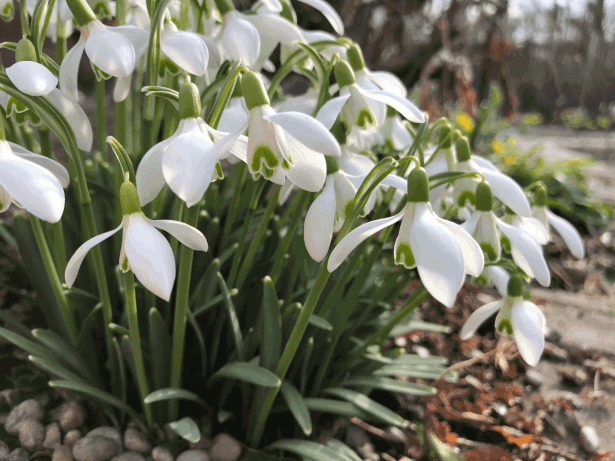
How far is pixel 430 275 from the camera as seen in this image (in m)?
0.54

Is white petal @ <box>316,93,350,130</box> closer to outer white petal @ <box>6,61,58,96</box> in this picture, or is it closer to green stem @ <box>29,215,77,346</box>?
outer white petal @ <box>6,61,58,96</box>

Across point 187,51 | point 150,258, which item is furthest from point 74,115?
point 150,258

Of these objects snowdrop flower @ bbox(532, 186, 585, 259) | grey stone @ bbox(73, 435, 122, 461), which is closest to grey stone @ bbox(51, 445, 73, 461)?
grey stone @ bbox(73, 435, 122, 461)

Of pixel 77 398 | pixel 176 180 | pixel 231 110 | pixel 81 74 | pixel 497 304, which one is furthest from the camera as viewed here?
pixel 81 74

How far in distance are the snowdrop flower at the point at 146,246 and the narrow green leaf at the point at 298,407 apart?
0.39m

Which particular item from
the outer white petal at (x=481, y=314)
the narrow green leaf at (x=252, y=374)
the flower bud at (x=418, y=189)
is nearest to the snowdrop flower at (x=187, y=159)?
the flower bud at (x=418, y=189)

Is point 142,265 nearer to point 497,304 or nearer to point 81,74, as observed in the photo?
→ point 497,304

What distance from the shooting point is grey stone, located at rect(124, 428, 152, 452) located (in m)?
0.92

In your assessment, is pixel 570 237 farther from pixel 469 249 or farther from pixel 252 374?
pixel 252 374

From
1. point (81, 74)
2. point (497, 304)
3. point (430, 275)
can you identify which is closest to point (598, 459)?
point (497, 304)

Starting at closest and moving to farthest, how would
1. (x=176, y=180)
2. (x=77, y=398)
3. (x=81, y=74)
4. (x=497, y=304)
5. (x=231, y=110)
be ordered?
(x=176, y=180), (x=231, y=110), (x=497, y=304), (x=77, y=398), (x=81, y=74)

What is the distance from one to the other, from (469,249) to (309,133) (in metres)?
0.24

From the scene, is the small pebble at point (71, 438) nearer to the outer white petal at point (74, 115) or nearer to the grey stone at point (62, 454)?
the grey stone at point (62, 454)

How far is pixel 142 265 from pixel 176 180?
10cm
